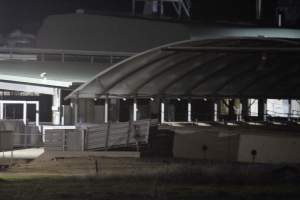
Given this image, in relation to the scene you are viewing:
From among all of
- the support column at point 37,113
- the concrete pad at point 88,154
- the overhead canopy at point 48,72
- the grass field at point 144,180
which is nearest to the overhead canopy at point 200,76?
the overhead canopy at point 48,72

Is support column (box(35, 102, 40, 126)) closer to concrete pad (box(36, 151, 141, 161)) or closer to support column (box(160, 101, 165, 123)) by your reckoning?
support column (box(160, 101, 165, 123))

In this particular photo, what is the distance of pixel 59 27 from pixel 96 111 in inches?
401

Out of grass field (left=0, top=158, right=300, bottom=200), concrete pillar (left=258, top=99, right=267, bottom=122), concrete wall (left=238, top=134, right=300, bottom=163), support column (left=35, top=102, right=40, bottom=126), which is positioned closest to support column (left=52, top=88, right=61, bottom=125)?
support column (left=35, top=102, right=40, bottom=126)

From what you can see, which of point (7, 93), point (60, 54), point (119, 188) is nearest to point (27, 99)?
point (7, 93)

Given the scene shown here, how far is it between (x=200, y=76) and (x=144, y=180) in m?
15.6

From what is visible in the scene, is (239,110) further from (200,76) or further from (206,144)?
(206,144)

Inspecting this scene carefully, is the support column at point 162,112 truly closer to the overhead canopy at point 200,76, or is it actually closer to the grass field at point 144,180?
the overhead canopy at point 200,76

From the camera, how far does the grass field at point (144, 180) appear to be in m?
14.6

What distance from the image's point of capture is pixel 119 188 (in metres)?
15.9

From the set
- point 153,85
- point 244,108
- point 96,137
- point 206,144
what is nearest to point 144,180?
point 206,144

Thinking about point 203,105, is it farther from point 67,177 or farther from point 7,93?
point 67,177

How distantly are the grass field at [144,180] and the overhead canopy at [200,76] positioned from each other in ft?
21.3

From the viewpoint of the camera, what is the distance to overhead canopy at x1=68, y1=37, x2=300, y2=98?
29094 millimetres

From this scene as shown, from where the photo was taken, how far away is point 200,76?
32.7m
